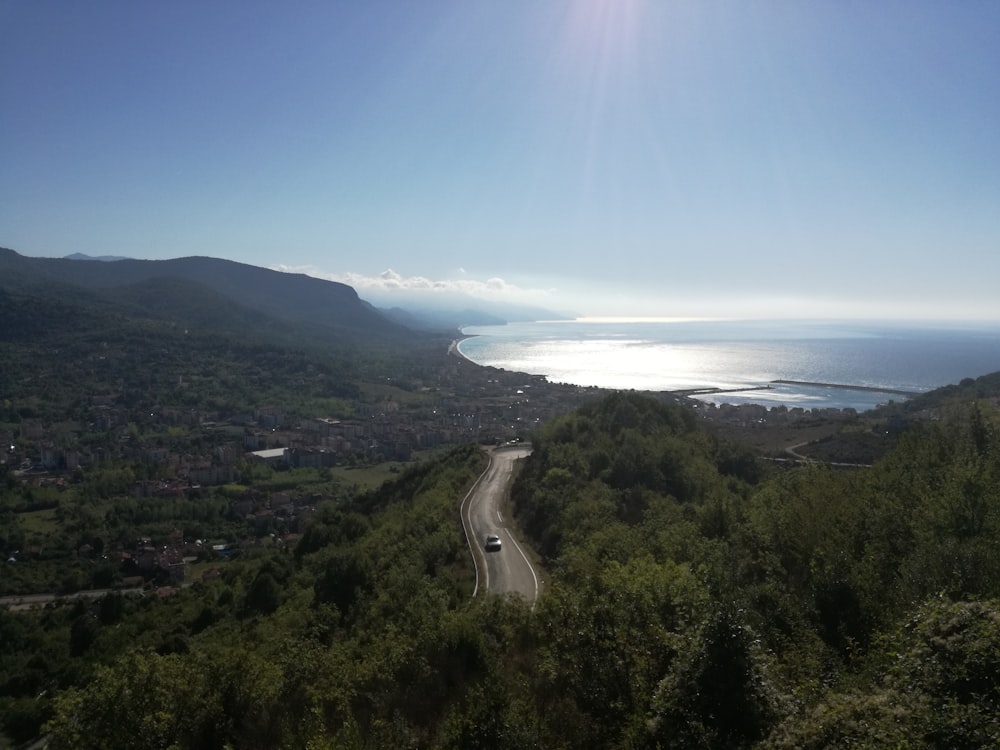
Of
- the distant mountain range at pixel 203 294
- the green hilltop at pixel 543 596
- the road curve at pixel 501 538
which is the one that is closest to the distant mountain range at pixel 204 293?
the distant mountain range at pixel 203 294

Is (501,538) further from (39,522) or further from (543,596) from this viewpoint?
(39,522)

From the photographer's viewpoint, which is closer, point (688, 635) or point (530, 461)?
point (688, 635)

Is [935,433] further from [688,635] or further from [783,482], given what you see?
[688,635]

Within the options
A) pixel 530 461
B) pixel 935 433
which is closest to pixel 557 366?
pixel 530 461

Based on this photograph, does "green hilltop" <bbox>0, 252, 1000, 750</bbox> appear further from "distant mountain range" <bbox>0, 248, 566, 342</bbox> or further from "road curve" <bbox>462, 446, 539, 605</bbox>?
"distant mountain range" <bbox>0, 248, 566, 342</bbox>

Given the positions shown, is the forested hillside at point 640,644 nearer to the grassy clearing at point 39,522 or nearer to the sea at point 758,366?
the grassy clearing at point 39,522

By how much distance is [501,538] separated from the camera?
21.1 metres

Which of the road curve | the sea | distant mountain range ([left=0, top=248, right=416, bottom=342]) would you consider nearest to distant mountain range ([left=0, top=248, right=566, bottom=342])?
distant mountain range ([left=0, top=248, right=416, bottom=342])

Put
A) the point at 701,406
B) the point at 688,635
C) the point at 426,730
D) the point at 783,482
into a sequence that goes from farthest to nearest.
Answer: the point at 701,406, the point at 783,482, the point at 426,730, the point at 688,635

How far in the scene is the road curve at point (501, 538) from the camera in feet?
54.4

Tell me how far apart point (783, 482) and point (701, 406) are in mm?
50782

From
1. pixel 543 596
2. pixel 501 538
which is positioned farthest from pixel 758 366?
pixel 543 596

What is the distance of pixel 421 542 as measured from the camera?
63.7 ft

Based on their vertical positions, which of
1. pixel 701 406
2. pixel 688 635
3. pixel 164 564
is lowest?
pixel 164 564
